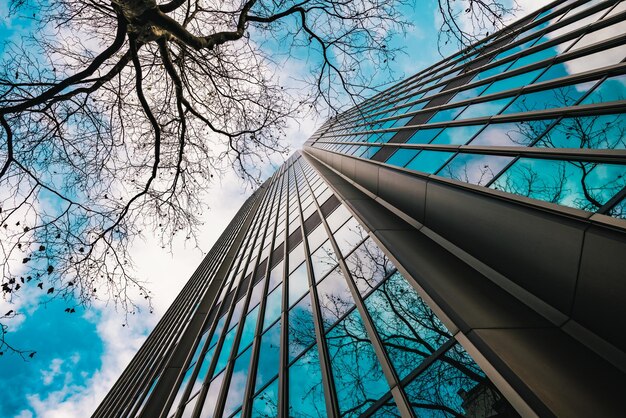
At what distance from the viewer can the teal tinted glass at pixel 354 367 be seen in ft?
13.3

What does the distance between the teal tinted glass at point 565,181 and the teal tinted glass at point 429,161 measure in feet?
7.24

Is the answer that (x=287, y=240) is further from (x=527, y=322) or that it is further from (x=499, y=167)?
(x=527, y=322)

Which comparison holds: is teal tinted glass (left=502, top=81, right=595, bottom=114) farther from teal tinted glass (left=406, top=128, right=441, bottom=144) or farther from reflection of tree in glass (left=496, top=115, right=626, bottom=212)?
teal tinted glass (left=406, top=128, right=441, bottom=144)

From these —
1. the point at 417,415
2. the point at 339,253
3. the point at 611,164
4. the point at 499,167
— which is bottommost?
the point at 417,415

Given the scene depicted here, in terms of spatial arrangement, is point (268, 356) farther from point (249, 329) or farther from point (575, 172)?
point (575, 172)

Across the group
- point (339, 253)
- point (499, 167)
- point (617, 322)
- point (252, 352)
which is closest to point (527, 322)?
point (617, 322)

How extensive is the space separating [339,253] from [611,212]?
5110 mm

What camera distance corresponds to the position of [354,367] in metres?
4.57

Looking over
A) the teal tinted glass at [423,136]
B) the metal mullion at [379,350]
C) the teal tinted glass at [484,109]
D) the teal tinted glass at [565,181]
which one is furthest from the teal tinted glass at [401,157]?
the teal tinted glass at [565,181]

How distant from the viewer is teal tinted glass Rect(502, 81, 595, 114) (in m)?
5.58

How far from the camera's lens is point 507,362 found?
9.82ft

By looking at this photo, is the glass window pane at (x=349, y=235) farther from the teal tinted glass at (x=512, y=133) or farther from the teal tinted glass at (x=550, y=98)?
the teal tinted glass at (x=550, y=98)

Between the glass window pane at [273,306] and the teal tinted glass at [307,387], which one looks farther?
the glass window pane at [273,306]

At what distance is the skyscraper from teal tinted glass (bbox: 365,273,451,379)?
0.02 meters
